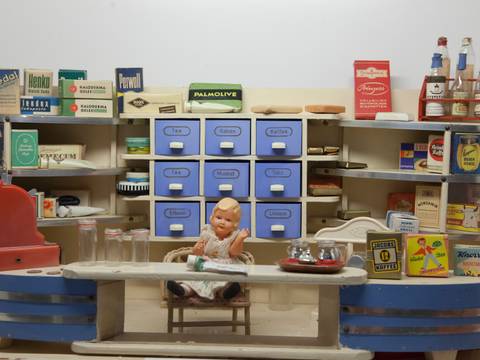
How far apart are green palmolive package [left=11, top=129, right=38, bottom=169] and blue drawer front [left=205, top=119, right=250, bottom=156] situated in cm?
99

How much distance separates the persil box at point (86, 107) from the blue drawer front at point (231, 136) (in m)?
0.62

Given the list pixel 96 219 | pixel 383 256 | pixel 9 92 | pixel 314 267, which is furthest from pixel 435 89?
pixel 9 92

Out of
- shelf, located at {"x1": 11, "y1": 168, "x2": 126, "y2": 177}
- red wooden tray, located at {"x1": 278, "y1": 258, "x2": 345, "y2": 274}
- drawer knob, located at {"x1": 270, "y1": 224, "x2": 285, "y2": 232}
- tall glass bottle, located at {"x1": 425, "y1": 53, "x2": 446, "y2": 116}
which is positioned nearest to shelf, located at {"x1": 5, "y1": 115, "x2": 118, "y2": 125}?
shelf, located at {"x1": 11, "y1": 168, "x2": 126, "y2": 177}

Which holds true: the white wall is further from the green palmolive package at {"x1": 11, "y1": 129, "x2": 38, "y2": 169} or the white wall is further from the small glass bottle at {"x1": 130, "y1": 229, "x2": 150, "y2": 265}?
the small glass bottle at {"x1": 130, "y1": 229, "x2": 150, "y2": 265}

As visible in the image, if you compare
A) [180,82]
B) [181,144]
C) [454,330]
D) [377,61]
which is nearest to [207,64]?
[180,82]

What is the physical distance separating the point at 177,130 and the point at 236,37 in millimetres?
Result: 722

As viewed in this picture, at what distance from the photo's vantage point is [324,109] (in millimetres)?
4480

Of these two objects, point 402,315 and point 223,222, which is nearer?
point 402,315

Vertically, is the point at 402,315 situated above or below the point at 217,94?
below

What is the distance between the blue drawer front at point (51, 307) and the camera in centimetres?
346

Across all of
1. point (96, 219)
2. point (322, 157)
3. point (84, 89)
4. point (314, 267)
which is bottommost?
point (314, 267)

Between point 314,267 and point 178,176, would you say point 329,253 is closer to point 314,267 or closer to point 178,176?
point 314,267

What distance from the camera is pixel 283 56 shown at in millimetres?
4758

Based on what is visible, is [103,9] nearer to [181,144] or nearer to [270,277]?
[181,144]
